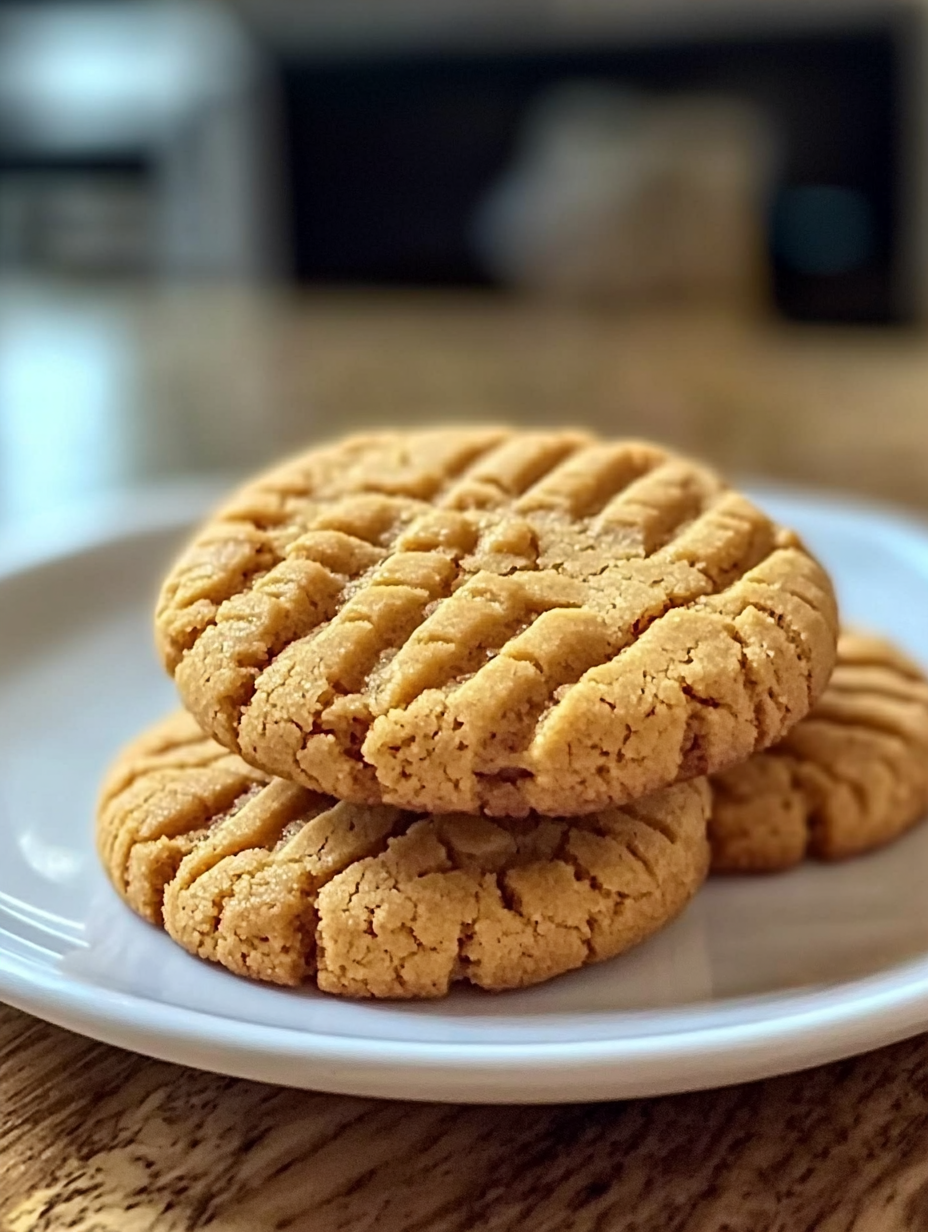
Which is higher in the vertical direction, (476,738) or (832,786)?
(476,738)

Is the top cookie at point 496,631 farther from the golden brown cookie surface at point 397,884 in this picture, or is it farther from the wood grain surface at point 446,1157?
the wood grain surface at point 446,1157

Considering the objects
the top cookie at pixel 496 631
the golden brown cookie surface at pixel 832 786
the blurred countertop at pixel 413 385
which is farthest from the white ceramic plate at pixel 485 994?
the blurred countertop at pixel 413 385

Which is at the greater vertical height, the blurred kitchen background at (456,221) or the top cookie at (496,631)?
the blurred kitchen background at (456,221)

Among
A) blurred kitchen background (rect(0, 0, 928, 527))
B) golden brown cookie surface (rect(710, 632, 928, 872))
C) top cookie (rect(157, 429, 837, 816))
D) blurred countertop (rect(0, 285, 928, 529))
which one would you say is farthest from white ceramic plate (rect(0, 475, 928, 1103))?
blurred kitchen background (rect(0, 0, 928, 527))

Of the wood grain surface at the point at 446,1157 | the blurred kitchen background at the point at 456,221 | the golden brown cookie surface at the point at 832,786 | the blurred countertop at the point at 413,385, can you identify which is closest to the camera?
the wood grain surface at the point at 446,1157

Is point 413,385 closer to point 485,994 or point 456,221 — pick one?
point 485,994

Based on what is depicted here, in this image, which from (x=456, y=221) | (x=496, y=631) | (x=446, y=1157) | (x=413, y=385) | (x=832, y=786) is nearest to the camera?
(x=446, y=1157)

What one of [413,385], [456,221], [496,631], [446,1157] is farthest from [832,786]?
[456,221]

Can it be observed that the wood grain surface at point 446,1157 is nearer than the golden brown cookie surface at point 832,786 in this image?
Yes
